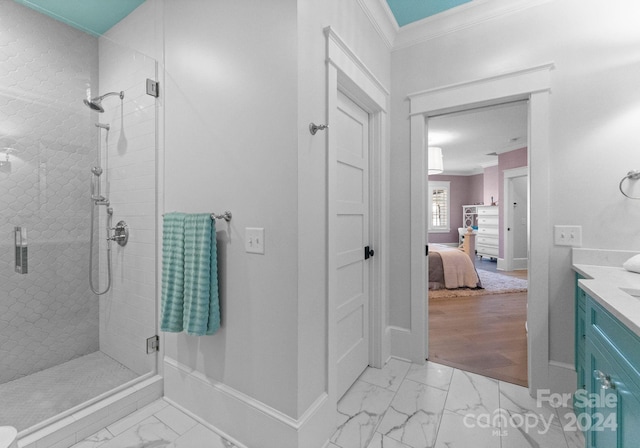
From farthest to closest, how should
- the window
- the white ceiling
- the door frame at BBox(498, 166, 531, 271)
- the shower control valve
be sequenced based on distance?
the window → the door frame at BBox(498, 166, 531, 271) → the white ceiling → the shower control valve

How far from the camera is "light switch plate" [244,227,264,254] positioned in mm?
1416

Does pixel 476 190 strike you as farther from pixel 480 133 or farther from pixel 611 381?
pixel 611 381

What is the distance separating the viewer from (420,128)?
2303mm

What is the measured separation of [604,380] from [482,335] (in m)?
1.94

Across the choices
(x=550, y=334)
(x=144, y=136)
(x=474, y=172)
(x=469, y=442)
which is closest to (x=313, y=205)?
(x=144, y=136)

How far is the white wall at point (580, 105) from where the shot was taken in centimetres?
173

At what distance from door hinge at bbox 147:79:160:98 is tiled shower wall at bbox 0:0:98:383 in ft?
1.84

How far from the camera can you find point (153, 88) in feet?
6.13

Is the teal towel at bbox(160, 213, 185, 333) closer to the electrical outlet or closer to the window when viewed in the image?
the electrical outlet

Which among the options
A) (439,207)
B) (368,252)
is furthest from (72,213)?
(439,207)

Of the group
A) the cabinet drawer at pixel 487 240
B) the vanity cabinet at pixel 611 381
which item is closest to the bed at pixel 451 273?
the cabinet drawer at pixel 487 240

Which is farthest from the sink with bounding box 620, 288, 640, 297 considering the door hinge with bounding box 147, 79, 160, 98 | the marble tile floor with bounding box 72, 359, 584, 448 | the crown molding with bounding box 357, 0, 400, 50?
the door hinge with bounding box 147, 79, 160, 98

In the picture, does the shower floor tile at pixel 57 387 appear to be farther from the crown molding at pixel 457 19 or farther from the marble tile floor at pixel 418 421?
the crown molding at pixel 457 19

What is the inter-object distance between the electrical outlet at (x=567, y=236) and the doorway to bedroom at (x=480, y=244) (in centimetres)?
93
